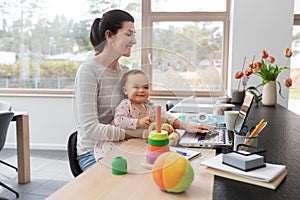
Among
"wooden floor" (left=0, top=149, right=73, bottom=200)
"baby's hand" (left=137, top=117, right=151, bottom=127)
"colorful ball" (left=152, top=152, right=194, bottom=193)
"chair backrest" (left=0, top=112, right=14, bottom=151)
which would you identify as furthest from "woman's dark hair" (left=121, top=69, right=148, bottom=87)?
"wooden floor" (left=0, top=149, right=73, bottom=200)

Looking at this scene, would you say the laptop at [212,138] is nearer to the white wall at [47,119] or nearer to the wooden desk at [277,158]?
the wooden desk at [277,158]

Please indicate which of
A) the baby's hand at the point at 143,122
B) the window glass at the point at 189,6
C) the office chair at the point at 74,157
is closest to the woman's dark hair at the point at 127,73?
the baby's hand at the point at 143,122

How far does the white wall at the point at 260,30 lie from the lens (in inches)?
116

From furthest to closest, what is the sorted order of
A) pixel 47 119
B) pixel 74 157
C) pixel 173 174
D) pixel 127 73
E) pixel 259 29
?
pixel 47 119 → pixel 259 29 → pixel 74 157 → pixel 127 73 → pixel 173 174

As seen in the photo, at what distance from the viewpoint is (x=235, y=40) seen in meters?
3.06

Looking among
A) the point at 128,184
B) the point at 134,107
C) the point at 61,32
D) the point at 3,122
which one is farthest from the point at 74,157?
the point at 61,32

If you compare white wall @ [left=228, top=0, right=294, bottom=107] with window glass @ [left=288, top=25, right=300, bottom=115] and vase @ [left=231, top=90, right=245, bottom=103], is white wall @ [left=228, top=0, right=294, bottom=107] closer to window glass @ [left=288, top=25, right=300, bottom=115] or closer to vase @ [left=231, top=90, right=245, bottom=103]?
window glass @ [left=288, top=25, right=300, bottom=115]

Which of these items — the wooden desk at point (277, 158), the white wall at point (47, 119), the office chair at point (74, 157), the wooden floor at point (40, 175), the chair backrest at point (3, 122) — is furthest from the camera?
the white wall at point (47, 119)

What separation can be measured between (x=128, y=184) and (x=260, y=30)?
8.47 feet

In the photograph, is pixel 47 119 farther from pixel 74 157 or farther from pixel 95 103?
pixel 95 103

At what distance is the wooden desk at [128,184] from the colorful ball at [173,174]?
22 millimetres

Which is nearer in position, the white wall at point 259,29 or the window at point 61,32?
the white wall at point 259,29

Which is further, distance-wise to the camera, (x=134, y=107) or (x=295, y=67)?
(x=295, y=67)

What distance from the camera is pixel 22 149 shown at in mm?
2887
